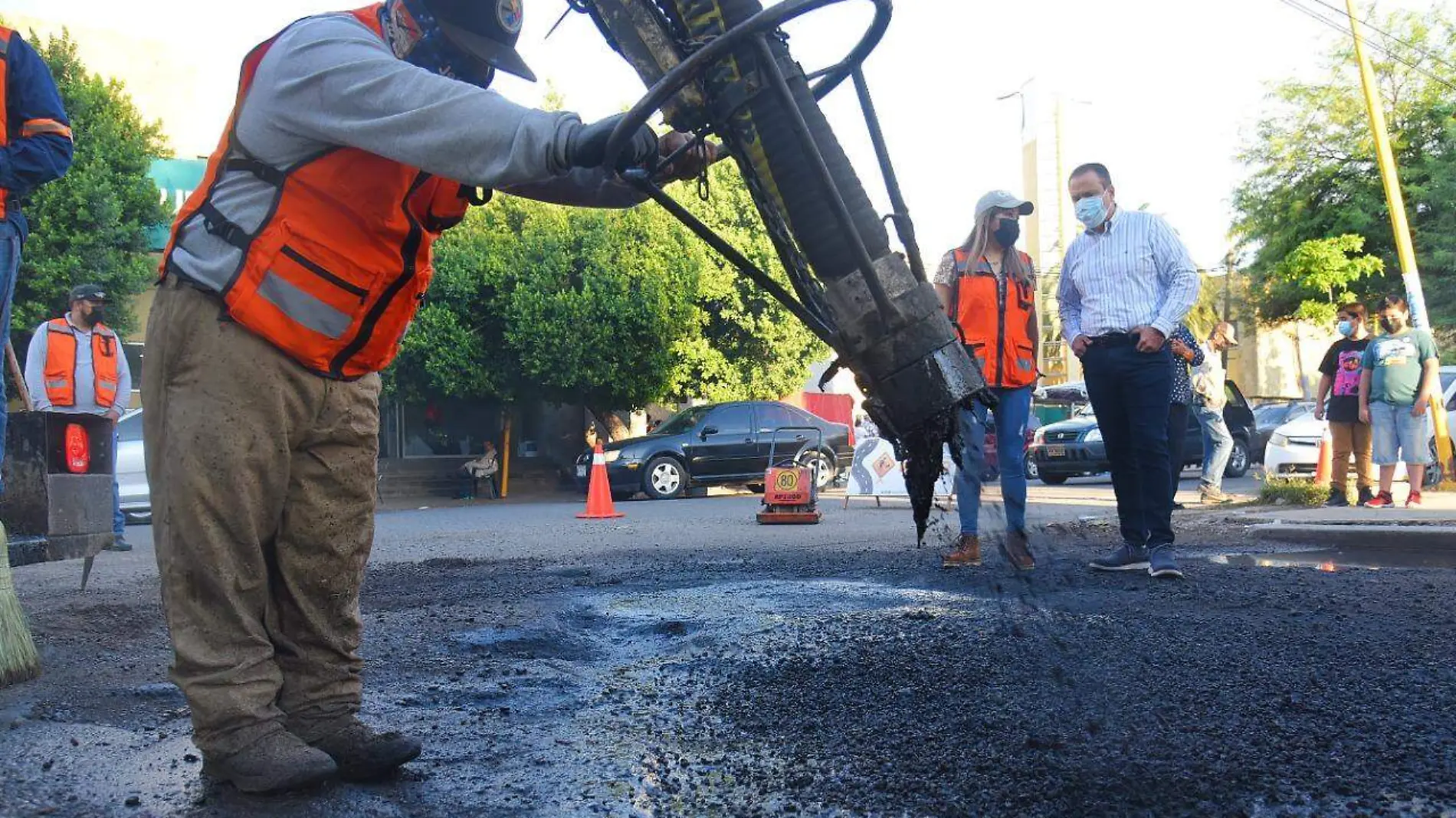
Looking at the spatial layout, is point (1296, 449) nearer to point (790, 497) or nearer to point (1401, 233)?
point (1401, 233)

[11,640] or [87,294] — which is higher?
[87,294]

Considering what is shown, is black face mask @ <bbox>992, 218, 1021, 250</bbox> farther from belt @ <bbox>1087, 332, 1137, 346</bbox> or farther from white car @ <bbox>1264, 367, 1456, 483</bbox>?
white car @ <bbox>1264, 367, 1456, 483</bbox>

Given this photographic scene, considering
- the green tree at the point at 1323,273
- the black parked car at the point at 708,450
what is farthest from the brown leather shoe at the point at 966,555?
the green tree at the point at 1323,273

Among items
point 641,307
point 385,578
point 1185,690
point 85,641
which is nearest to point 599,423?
point 641,307

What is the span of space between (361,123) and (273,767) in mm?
1323

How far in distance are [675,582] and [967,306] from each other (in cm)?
222

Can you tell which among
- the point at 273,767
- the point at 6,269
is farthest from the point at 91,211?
the point at 273,767

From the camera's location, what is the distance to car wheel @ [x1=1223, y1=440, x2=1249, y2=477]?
18.8m

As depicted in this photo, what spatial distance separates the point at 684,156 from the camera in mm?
3051

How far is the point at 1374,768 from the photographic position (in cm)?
234

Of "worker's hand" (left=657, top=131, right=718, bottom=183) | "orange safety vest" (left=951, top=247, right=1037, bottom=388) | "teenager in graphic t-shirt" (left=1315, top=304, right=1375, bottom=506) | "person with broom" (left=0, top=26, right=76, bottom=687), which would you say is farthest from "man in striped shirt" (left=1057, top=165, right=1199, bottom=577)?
"teenager in graphic t-shirt" (left=1315, top=304, right=1375, bottom=506)

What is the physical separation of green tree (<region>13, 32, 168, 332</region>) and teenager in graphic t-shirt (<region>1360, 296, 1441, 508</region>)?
20450 millimetres

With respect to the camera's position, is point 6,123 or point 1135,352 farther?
point 1135,352

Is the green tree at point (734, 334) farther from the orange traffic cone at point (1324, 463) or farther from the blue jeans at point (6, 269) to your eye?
the blue jeans at point (6, 269)
